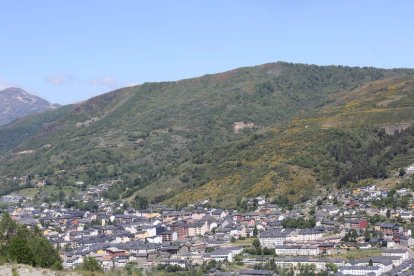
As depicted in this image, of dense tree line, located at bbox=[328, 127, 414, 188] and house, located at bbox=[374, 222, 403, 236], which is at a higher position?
dense tree line, located at bbox=[328, 127, 414, 188]

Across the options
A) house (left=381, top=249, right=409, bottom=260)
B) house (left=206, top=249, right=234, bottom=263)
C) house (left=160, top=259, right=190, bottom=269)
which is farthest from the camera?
house (left=206, top=249, right=234, bottom=263)

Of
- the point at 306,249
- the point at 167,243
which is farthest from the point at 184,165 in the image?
the point at 306,249

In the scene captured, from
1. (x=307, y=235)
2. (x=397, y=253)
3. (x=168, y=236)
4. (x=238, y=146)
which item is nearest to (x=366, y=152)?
(x=238, y=146)

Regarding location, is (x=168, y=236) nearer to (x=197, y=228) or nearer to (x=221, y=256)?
(x=197, y=228)

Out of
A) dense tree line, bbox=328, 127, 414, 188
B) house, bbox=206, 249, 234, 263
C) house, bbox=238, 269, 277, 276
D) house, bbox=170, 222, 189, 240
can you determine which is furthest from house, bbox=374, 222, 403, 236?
house, bbox=170, 222, 189, 240

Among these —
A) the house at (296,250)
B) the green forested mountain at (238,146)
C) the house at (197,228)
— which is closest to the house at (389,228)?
the house at (296,250)

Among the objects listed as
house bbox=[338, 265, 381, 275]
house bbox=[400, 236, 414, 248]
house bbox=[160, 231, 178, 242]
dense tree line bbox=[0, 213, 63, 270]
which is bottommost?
house bbox=[338, 265, 381, 275]

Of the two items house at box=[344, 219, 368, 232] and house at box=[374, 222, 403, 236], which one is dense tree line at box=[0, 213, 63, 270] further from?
house at box=[344, 219, 368, 232]

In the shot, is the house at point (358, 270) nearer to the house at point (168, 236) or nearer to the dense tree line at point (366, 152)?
the house at point (168, 236)

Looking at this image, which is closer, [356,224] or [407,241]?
[407,241]

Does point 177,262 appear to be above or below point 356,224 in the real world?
below
